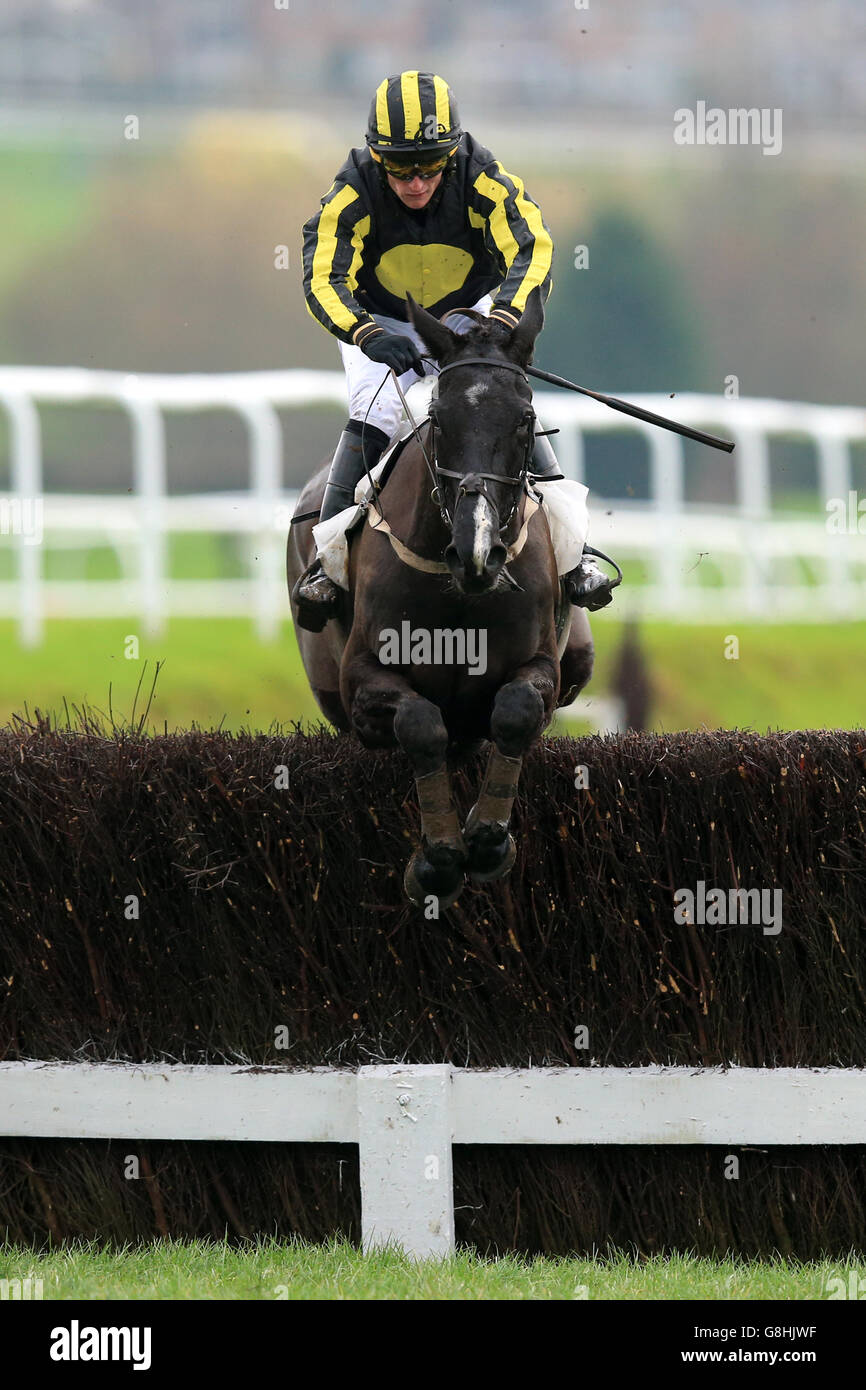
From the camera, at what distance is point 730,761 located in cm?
445

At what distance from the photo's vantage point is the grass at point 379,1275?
388 centimetres

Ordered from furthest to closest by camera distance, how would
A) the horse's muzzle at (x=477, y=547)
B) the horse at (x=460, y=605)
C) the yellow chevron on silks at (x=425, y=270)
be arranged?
the yellow chevron on silks at (x=425, y=270) < the horse at (x=460, y=605) < the horse's muzzle at (x=477, y=547)

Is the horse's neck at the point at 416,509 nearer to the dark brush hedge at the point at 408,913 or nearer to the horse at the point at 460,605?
the horse at the point at 460,605

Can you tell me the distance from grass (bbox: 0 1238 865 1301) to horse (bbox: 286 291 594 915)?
960mm

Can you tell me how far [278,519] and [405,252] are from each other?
5667mm

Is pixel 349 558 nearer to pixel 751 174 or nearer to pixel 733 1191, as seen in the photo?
pixel 733 1191

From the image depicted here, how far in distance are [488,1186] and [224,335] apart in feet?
48.0

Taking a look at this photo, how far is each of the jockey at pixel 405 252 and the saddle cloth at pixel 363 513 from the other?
0.26ft

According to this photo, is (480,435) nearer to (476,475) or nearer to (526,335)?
(476,475)

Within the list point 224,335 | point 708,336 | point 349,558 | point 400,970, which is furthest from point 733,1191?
point 224,335

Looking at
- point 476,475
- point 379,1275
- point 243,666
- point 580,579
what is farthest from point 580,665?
point 243,666

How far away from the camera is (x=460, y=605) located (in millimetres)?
4766

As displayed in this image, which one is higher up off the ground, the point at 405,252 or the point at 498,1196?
the point at 405,252

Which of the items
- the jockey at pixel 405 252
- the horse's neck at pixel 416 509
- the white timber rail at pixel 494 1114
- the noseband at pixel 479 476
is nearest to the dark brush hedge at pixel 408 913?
the white timber rail at pixel 494 1114
